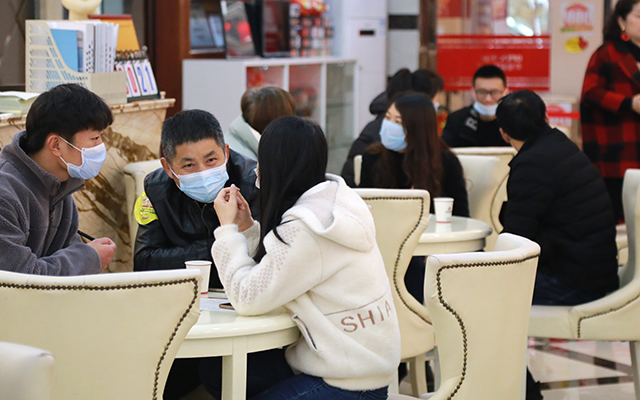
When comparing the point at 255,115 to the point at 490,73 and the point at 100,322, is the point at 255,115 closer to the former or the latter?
the point at 490,73

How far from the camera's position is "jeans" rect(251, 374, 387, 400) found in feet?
6.37

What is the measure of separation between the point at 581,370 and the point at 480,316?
81.2 inches

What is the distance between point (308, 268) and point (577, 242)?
4.77 feet

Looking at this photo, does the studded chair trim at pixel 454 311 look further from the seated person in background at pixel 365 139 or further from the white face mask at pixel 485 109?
the white face mask at pixel 485 109

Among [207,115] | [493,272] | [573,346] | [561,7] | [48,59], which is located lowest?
[573,346]

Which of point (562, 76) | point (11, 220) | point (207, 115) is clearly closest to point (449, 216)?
point (207, 115)

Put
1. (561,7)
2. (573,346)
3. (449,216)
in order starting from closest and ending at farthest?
(449,216), (573,346), (561,7)

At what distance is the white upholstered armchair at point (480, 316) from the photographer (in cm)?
190

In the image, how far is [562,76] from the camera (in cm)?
704

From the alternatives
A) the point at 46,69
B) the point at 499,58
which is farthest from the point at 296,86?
the point at 46,69

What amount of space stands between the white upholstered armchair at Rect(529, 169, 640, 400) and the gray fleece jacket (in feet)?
5.43

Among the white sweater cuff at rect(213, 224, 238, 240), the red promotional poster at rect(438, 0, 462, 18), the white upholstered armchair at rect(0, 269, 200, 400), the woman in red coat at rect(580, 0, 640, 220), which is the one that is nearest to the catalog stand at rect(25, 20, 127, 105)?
the white sweater cuff at rect(213, 224, 238, 240)

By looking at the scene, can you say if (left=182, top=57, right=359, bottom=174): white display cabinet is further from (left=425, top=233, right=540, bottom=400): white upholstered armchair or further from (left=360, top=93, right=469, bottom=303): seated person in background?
(left=425, top=233, right=540, bottom=400): white upholstered armchair

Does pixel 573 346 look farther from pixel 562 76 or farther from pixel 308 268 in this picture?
pixel 562 76
